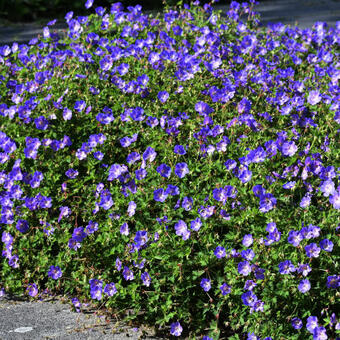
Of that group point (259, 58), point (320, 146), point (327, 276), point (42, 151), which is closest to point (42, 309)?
point (42, 151)

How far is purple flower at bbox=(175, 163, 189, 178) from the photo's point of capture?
3.06 meters

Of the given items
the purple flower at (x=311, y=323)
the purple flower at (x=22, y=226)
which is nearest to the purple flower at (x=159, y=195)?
the purple flower at (x=22, y=226)

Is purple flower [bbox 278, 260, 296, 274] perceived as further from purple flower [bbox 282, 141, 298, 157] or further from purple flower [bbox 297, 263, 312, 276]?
purple flower [bbox 282, 141, 298, 157]

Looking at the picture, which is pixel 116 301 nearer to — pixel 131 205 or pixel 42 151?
pixel 131 205

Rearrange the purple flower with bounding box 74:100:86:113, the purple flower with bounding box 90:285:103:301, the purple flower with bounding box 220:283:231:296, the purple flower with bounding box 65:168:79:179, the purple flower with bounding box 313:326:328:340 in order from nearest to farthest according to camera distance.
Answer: the purple flower with bounding box 313:326:328:340 < the purple flower with bounding box 220:283:231:296 < the purple flower with bounding box 90:285:103:301 < the purple flower with bounding box 65:168:79:179 < the purple flower with bounding box 74:100:86:113

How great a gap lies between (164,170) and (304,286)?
94cm

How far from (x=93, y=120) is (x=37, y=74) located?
0.61 metres

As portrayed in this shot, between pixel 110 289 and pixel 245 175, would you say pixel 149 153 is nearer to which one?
pixel 245 175

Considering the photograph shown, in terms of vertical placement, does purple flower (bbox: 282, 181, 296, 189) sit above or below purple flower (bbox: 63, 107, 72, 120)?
below

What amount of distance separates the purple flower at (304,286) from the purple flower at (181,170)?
85 centimetres

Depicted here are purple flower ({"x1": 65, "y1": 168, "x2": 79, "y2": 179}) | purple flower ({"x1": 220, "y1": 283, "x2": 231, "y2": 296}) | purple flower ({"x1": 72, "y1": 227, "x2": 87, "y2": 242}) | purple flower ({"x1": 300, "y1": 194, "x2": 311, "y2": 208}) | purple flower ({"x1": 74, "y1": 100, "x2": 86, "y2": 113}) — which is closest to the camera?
purple flower ({"x1": 220, "y1": 283, "x2": 231, "y2": 296})

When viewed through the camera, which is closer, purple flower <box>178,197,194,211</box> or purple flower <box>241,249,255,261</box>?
purple flower <box>241,249,255,261</box>

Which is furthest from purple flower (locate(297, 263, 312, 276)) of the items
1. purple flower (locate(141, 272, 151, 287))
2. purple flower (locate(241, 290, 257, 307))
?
purple flower (locate(141, 272, 151, 287))

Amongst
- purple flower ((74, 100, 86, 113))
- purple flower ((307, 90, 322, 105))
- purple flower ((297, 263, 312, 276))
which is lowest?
purple flower ((297, 263, 312, 276))
